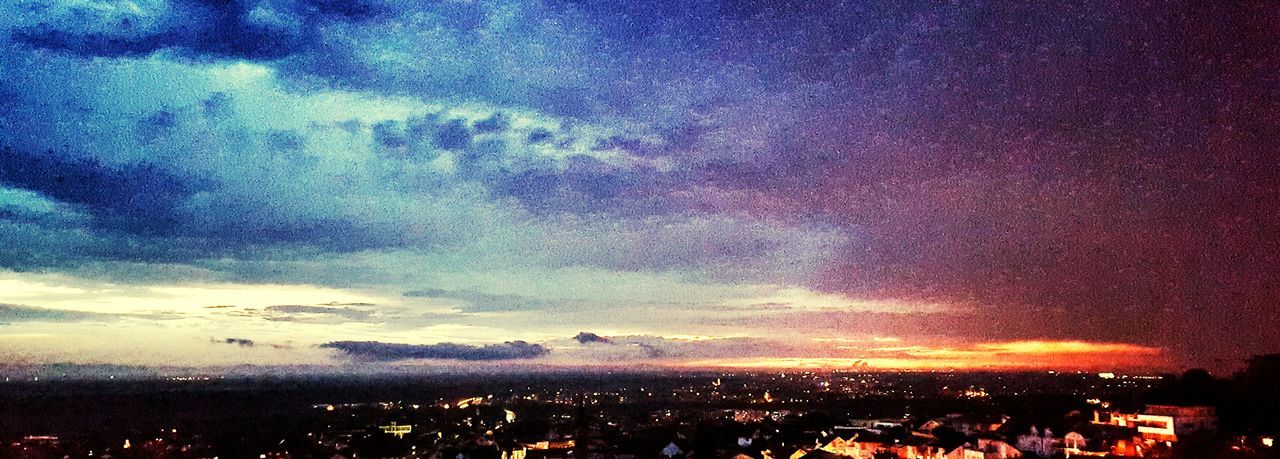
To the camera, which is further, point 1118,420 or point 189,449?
point 189,449

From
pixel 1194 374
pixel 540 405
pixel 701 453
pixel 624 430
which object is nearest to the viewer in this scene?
pixel 701 453

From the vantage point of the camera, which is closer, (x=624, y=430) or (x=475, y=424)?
(x=624, y=430)

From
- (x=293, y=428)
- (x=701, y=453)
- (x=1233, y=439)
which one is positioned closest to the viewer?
(x=1233, y=439)

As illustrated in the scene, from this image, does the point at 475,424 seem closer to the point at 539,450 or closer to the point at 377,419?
the point at 377,419

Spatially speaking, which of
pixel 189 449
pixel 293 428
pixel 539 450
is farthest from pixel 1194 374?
pixel 293 428

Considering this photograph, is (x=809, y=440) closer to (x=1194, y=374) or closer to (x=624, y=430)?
(x=624, y=430)

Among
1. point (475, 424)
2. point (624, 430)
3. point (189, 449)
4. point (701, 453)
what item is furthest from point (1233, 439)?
point (475, 424)

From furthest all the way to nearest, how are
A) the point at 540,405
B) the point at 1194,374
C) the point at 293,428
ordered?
the point at 540,405 < the point at 293,428 < the point at 1194,374

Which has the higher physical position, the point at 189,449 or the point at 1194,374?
the point at 1194,374

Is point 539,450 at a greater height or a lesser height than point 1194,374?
lesser
